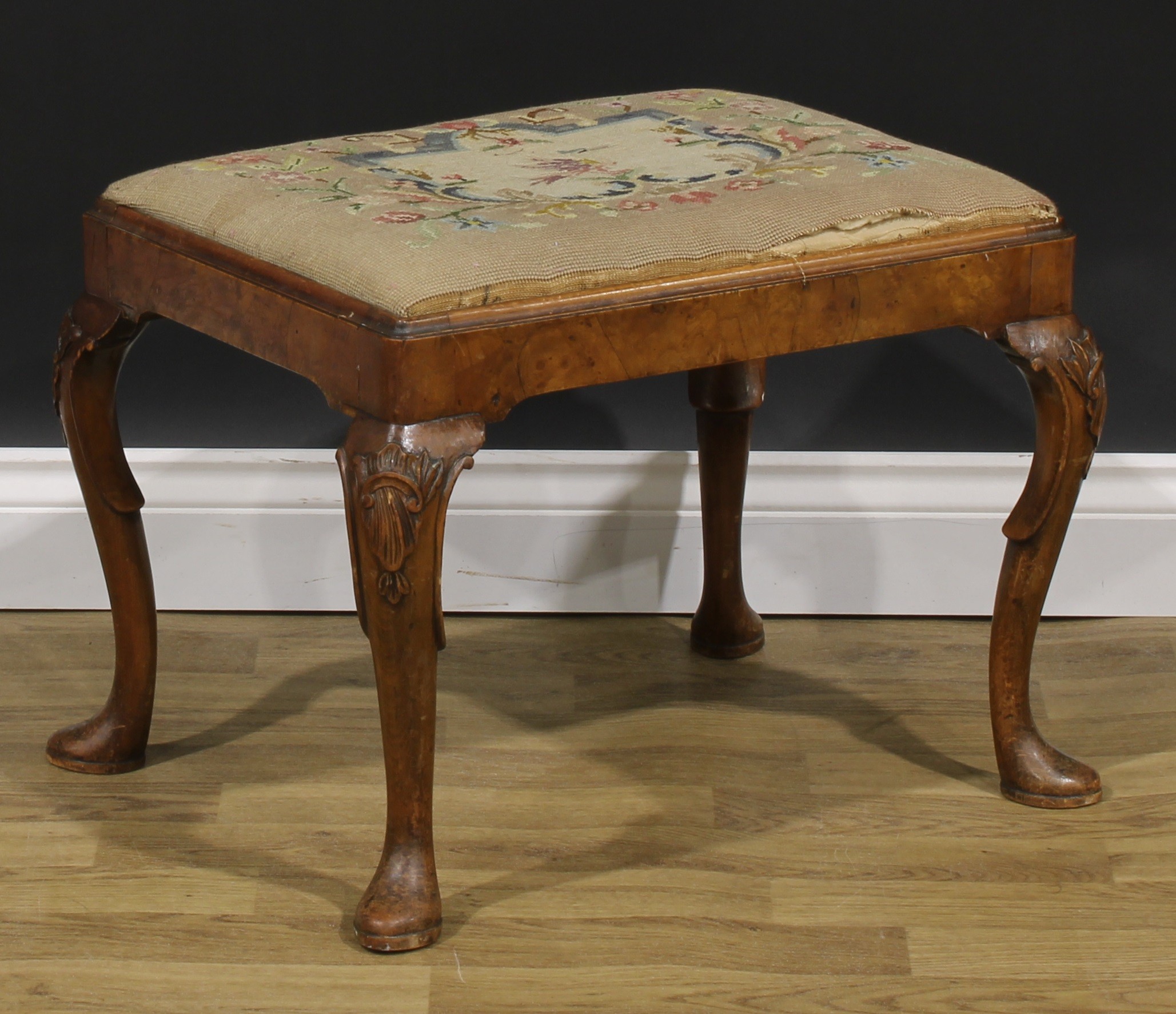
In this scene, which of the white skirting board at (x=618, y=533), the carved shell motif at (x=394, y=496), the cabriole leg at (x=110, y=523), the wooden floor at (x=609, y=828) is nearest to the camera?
the carved shell motif at (x=394, y=496)

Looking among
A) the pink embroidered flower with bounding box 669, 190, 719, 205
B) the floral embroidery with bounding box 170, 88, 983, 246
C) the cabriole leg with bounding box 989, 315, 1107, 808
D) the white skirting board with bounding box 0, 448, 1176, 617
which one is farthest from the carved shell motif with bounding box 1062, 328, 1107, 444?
the white skirting board with bounding box 0, 448, 1176, 617

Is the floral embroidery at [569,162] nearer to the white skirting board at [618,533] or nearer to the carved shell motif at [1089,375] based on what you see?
the carved shell motif at [1089,375]

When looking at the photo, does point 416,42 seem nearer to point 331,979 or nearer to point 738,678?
point 738,678

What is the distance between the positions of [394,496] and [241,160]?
316mm

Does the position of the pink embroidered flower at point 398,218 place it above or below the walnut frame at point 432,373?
above

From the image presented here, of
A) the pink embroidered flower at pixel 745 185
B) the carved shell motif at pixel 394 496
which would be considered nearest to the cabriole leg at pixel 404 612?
the carved shell motif at pixel 394 496

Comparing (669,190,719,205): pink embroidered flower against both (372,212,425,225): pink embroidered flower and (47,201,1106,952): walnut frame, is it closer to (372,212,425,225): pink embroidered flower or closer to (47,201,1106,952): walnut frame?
(47,201,1106,952): walnut frame

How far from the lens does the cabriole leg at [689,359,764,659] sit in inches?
57.2

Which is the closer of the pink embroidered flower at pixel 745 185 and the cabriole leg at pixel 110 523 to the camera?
the pink embroidered flower at pixel 745 185

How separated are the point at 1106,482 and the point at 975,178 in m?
0.56

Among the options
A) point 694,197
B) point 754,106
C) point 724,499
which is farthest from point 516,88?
point 694,197

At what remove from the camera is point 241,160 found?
1176mm

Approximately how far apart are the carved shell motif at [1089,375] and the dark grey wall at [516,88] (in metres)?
0.42

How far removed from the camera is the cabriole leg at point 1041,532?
3.85ft
